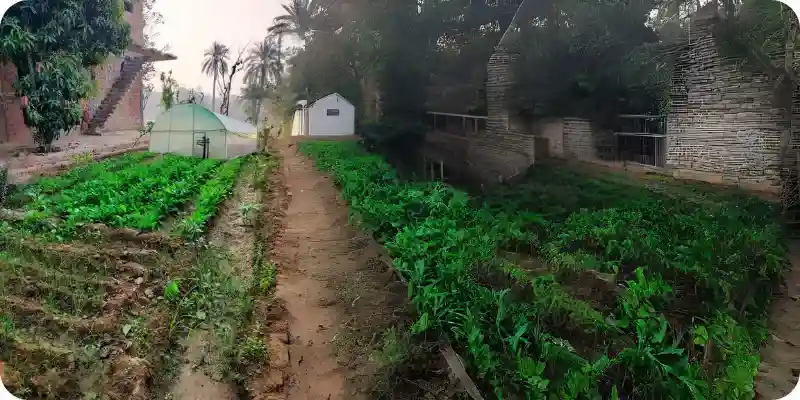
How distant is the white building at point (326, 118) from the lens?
277 centimetres

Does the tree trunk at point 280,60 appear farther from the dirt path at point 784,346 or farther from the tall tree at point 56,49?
the dirt path at point 784,346

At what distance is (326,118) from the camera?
2809 mm

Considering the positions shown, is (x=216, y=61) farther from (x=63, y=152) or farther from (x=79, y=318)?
(x=79, y=318)

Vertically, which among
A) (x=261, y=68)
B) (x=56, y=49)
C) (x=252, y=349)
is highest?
(x=56, y=49)

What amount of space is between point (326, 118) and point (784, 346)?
2231mm

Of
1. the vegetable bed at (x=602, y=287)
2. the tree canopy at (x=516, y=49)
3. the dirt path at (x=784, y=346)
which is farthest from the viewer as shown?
the tree canopy at (x=516, y=49)

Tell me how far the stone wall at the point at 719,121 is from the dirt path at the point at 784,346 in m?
0.45

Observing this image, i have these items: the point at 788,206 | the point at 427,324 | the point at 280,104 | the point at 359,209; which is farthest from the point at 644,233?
the point at 280,104

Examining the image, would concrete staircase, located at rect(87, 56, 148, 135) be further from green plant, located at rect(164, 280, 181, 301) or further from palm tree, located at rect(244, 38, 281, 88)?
green plant, located at rect(164, 280, 181, 301)

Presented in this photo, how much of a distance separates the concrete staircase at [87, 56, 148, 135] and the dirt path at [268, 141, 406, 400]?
37.2 inches

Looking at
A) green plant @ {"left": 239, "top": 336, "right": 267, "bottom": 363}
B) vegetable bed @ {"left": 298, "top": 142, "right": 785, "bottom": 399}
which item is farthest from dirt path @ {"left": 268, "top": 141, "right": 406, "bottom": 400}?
vegetable bed @ {"left": 298, "top": 142, "right": 785, "bottom": 399}

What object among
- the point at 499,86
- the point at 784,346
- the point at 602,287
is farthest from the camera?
the point at 499,86

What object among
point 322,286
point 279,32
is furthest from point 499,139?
point 279,32

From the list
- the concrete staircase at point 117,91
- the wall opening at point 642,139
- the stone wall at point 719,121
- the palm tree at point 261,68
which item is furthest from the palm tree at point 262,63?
the stone wall at point 719,121
